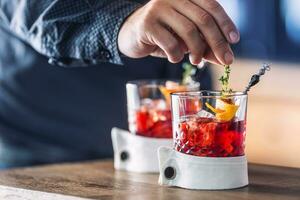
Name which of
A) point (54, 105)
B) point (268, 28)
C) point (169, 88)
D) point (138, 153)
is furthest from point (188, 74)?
point (268, 28)

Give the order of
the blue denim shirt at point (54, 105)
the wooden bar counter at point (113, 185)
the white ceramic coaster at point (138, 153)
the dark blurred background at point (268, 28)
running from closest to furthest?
the wooden bar counter at point (113, 185), the white ceramic coaster at point (138, 153), the blue denim shirt at point (54, 105), the dark blurred background at point (268, 28)

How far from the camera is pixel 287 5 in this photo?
151 inches

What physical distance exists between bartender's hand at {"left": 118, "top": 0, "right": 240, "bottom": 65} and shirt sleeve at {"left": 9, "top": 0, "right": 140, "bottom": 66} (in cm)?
20

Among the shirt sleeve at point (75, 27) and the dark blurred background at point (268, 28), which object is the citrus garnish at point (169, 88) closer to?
the shirt sleeve at point (75, 27)

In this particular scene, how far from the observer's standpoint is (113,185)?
148 cm

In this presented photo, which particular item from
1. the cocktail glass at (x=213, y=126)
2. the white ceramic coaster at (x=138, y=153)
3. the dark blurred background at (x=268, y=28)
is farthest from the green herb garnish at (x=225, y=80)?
the dark blurred background at (x=268, y=28)

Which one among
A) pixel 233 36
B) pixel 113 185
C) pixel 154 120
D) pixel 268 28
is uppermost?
pixel 268 28

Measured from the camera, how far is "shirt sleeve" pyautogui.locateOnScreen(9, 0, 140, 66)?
1715mm

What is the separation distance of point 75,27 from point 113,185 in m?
0.50

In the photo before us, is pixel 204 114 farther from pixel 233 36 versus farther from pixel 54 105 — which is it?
pixel 54 105

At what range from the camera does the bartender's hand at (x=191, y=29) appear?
4.70ft

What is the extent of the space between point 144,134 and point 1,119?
2.38 ft

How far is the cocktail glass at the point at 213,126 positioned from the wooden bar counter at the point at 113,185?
0.25 feet

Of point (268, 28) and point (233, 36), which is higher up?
point (268, 28)
